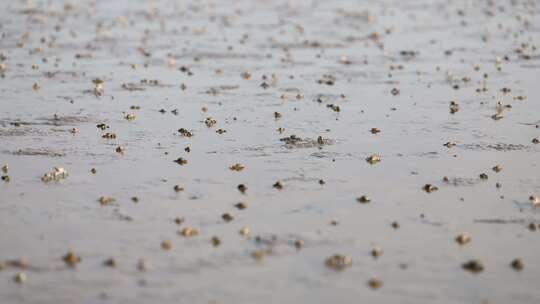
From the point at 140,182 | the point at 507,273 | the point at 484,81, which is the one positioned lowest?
the point at 507,273

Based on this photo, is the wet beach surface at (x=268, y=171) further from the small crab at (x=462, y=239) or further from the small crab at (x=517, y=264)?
the small crab at (x=462, y=239)

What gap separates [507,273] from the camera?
15.4m

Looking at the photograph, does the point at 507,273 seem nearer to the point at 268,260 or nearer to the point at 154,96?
the point at 268,260

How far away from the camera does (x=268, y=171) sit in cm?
2178

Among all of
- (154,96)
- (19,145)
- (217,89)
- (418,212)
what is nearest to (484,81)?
(217,89)

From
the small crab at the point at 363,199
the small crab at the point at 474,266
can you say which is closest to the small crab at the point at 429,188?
the small crab at the point at 363,199

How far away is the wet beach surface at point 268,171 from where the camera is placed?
1512 centimetres

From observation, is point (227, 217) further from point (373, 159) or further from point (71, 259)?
point (373, 159)

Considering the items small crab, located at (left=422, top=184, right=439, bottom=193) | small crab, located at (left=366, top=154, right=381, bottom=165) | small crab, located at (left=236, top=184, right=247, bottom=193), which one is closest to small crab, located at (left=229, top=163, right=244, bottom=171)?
small crab, located at (left=236, top=184, right=247, bottom=193)

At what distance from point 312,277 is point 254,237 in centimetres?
229

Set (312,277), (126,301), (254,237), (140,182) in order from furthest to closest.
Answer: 1. (140,182)
2. (254,237)
3. (312,277)
4. (126,301)

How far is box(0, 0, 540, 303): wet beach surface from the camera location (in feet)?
49.6

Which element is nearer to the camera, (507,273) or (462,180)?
(507,273)

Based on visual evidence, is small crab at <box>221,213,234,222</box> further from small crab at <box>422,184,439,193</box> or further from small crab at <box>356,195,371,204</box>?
small crab at <box>422,184,439,193</box>
